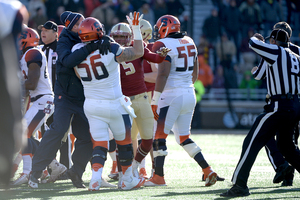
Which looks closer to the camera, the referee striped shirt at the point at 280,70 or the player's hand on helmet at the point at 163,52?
the referee striped shirt at the point at 280,70

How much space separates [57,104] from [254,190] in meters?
2.62

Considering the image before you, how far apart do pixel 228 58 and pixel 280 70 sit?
11269 mm

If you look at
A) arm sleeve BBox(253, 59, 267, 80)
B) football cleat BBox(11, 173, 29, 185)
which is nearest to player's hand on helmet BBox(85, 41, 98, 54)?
arm sleeve BBox(253, 59, 267, 80)

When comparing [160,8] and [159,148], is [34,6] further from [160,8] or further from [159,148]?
[159,148]

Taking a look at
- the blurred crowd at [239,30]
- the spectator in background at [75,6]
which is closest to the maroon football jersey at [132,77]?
the blurred crowd at [239,30]

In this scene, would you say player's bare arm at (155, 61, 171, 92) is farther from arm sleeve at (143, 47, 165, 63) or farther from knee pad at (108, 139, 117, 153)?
knee pad at (108, 139, 117, 153)

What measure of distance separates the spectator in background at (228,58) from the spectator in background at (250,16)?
30.0 inches

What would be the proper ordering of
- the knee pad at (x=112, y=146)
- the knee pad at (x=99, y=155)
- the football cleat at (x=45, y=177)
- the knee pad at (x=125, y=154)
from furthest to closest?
1. the knee pad at (x=112, y=146)
2. the football cleat at (x=45, y=177)
3. the knee pad at (x=125, y=154)
4. the knee pad at (x=99, y=155)

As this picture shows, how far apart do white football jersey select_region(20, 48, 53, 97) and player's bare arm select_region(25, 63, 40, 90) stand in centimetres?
9

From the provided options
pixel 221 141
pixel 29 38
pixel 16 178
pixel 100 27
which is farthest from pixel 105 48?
pixel 221 141

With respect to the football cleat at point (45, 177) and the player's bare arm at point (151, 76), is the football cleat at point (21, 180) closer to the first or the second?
the football cleat at point (45, 177)

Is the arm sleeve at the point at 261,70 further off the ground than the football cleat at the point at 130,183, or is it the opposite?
the arm sleeve at the point at 261,70

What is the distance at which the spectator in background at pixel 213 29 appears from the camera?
16.4 m

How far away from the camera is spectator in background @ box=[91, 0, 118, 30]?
15.9 m
